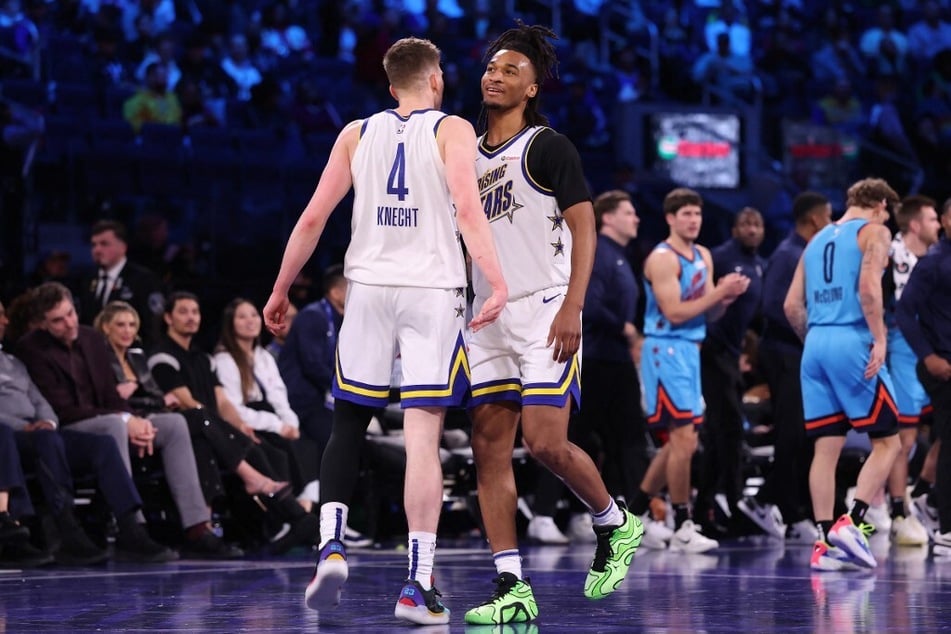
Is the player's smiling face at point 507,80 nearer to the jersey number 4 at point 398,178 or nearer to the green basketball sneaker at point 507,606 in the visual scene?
the jersey number 4 at point 398,178

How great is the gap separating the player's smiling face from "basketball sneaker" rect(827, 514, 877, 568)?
291cm

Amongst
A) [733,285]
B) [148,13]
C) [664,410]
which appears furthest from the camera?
[148,13]

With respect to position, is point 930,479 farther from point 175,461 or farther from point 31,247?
point 31,247

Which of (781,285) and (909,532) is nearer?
(909,532)

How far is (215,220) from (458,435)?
12.5 ft

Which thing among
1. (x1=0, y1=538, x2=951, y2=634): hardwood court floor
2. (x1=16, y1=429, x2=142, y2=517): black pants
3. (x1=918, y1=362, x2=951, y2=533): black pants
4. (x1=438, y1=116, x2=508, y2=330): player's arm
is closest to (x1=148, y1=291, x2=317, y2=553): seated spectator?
(x1=0, y1=538, x2=951, y2=634): hardwood court floor

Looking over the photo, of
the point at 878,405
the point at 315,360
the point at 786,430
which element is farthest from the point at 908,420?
the point at 315,360

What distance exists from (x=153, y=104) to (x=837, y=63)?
34.6 feet

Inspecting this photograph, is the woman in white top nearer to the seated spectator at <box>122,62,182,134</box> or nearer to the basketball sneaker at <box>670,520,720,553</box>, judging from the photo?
the basketball sneaker at <box>670,520,720,553</box>

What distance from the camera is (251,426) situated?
931 cm

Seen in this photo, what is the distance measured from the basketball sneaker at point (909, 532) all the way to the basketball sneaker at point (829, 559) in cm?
201

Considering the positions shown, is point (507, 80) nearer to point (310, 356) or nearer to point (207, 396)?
point (207, 396)

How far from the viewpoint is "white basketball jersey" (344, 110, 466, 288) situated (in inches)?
192

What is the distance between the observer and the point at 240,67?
16.6 meters
